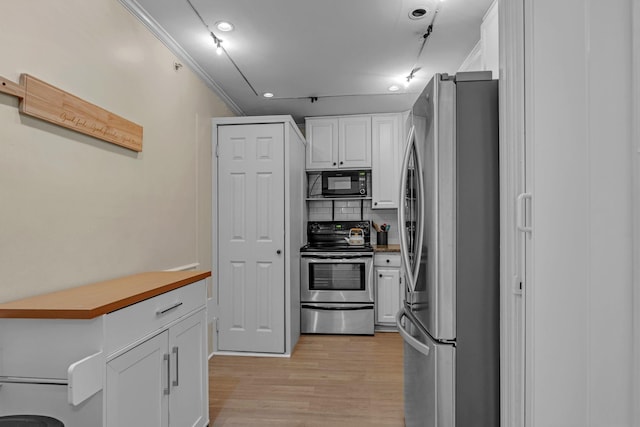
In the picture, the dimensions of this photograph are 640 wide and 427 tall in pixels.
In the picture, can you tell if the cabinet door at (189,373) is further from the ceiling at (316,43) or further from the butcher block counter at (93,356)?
the ceiling at (316,43)

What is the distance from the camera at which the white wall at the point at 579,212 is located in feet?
2.57

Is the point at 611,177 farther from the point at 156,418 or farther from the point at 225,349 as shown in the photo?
the point at 225,349

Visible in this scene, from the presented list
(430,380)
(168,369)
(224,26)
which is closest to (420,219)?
(430,380)

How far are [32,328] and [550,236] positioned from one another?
1674mm

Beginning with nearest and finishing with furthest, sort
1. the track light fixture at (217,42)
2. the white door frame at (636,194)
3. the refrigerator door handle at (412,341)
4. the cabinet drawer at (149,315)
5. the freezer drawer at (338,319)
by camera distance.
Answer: the white door frame at (636,194)
the cabinet drawer at (149,315)
the refrigerator door handle at (412,341)
the track light fixture at (217,42)
the freezer drawer at (338,319)

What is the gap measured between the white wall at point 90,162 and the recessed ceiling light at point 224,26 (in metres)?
0.45

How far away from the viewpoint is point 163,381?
164cm

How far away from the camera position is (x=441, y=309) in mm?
1511

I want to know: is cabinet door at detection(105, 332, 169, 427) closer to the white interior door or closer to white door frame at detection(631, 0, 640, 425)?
white door frame at detection(631, 0, 640, 425)

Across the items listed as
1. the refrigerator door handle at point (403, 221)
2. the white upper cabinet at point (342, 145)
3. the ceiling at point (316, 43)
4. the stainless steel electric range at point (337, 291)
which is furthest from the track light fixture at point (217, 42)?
the stainless steel electric range at point (337, 291)

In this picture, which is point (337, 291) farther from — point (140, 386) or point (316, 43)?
point (140, 386)

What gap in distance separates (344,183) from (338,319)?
1642mm

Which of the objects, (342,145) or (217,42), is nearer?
(217,42)

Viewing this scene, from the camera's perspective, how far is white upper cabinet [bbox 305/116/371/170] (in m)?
4.51
